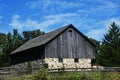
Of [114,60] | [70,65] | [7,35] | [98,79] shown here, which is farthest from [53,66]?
[7,35]

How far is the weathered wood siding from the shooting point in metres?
50.2

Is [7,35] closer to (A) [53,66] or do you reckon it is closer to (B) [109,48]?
(B) [109,48]

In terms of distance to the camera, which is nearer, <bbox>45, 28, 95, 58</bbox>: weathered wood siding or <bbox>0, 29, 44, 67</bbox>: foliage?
<bbox>45, 28, 95, 58</bbox>: weathered wood siding

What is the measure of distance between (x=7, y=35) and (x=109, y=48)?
47.6 meters

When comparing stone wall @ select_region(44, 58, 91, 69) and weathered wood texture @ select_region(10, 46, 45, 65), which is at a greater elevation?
weathered wood texture @ select_region(10, 46, 45, 65)

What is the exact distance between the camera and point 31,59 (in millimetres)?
52781

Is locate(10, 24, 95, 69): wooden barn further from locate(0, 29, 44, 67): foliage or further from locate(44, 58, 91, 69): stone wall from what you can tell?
locate(0, 29, 44, 67): foliage

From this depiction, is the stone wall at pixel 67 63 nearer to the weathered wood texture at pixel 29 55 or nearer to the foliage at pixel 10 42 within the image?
the weathered wood texture at pixel 29 55

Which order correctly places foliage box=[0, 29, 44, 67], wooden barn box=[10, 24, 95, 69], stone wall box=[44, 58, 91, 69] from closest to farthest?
stone wall box=[44, 58, 91, 69]
wooden barn box=[10, 24, 95, 69]
foliage box=[0, 29, 44, 67]

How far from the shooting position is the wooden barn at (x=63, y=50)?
4959 cm

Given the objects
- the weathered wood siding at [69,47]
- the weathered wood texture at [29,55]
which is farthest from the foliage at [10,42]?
the weathered wood siding at [69,47]

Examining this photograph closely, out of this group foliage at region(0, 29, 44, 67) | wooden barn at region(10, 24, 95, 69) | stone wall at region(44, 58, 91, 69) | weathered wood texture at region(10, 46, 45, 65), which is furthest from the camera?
foliage at region(0, 29, 44, 67)

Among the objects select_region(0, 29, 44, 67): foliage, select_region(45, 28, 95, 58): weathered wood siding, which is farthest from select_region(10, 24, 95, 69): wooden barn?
select_region(0, 29, 44, 67): foliage

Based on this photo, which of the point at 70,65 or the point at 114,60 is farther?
the point at 114,60
